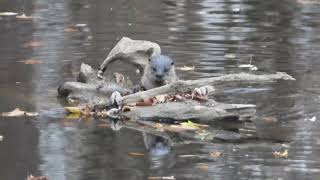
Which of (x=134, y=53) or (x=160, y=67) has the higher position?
(x=160, y=67)

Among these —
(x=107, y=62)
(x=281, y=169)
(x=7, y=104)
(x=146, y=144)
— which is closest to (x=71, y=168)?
(x=146, y=144)

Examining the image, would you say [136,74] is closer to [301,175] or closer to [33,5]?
[301,175]

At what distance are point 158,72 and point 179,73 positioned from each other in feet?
5.98

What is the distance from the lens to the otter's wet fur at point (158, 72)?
8946mm

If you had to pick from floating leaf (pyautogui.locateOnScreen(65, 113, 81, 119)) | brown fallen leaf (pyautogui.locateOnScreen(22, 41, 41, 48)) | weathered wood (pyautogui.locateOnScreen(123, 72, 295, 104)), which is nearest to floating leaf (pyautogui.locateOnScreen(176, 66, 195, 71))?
weathered wood (pyautogui.locateOnScreen(123, 72, 295, 104))

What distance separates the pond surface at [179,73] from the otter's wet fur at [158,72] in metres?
0.85

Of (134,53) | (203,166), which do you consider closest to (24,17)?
(134,53)

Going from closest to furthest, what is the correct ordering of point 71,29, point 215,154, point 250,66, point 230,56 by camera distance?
1. point 215,154
2. point 250,66
3. point 230,56
4. point 71,29

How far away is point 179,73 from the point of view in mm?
10773

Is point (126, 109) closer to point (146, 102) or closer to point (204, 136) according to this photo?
point (146, 102)

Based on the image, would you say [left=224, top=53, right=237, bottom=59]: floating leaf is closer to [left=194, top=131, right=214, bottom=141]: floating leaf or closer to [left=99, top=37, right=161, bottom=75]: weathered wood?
[left=99, top=37, right=161, bottom=75]: weathered wood

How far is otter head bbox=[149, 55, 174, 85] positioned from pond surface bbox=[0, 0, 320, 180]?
2.83 feet

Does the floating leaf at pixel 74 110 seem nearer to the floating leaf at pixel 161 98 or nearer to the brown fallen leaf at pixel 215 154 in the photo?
the floating leaf at pixel 161 98

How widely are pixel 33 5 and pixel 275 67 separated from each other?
7622 millimetres
